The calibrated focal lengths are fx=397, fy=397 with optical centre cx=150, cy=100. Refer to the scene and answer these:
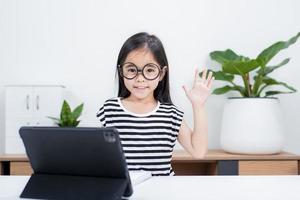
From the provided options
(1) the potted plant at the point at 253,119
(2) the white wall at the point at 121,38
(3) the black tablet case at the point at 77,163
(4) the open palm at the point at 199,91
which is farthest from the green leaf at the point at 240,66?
(3) the black tablet case at the point at 77,163

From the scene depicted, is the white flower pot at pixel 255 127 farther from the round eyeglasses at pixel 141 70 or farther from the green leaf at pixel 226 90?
the round eyeglasses at pixel 141 70

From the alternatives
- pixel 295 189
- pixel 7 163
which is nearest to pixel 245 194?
pixel 295 189

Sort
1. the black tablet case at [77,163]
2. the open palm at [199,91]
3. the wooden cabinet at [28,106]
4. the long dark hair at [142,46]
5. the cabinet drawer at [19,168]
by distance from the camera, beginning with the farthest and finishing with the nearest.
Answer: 1. the wooden cabinet at [28,106]
2. the cabinet drawer at [19,168]
3. the long dark hair at [142,46]
4. the open palm at [199,91]
5. the black tablet case at [77,163]

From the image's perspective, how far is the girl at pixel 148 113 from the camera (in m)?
1.38

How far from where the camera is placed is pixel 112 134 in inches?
29.0

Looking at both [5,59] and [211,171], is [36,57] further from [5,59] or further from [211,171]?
[211,171]

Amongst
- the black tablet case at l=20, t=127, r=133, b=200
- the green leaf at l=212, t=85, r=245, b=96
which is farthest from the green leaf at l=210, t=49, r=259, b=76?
the black tablet case at l=20, t=127, r=133, b=200

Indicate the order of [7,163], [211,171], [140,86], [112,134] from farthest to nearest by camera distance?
[211,171]
[7,163]
[140,86]
[112,134]

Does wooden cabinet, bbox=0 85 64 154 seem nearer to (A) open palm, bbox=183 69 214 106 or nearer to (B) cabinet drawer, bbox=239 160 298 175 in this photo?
(B) cabinet drawer, bbox=239 160 298 175

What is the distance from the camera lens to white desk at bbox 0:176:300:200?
804mm

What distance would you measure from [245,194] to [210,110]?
6.89 feet

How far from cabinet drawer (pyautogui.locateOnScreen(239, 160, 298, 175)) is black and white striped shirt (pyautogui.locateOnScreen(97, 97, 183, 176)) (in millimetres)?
1040

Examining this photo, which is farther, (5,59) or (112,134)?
(5,59)

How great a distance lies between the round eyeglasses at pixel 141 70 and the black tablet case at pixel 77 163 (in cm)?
60
